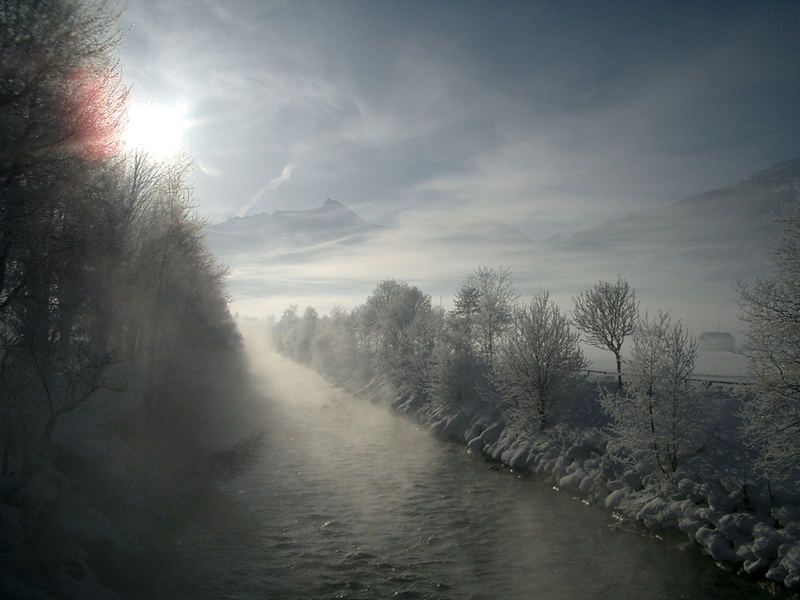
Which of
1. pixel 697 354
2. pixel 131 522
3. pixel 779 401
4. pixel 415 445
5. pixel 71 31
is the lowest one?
pixel 415 445

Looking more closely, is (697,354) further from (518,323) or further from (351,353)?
(351,353)

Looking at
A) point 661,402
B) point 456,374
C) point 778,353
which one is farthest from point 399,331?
point 778,353

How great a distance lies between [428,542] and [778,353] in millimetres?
14783

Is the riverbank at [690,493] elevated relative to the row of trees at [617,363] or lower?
lower

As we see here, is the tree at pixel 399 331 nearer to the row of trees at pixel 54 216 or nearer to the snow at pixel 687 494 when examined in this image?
the snow at pixel 687 494

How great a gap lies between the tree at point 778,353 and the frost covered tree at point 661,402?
2.94 metres

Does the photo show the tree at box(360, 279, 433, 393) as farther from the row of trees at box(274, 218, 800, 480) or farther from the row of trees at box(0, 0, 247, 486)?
the row of trees at box(0, 0, 247, 486)

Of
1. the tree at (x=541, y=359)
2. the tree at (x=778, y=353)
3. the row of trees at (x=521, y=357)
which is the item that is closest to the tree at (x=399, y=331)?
the row of trees at (x=521, y=357)

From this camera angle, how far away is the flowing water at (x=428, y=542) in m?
13.0

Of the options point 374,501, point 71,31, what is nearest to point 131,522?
point 374,501

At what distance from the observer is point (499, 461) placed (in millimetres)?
28375

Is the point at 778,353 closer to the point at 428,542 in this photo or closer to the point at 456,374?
the point at 428,542

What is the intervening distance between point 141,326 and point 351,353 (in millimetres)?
50686

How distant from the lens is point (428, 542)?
16.2m
